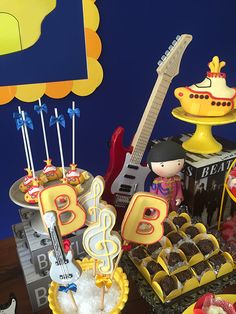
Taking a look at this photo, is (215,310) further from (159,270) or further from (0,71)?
(0,71)

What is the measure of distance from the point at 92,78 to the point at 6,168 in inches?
16.6

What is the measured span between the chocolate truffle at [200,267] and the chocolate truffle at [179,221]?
137mm

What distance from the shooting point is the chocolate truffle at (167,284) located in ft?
2.23

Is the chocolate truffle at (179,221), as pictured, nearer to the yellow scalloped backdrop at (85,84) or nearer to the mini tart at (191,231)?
the mini tart at (191,231)

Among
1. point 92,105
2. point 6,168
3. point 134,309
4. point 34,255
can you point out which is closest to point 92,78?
point 92,105

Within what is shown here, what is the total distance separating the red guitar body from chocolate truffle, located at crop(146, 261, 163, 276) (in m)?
0.35

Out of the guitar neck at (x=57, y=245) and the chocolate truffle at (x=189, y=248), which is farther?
the chocolate truffle at (x=189, y=248)

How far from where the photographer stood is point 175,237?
82 centimetres

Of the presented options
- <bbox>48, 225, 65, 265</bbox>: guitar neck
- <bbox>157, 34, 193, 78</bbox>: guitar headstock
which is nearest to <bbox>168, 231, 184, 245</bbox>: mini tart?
<bbox>48, 225, 65, 265</bbox>: guitar neck

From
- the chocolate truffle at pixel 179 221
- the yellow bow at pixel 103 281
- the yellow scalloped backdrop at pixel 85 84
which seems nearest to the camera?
the yellow bow at pixel 103 281

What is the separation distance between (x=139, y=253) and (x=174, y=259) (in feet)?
0.29

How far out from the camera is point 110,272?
0.64 m

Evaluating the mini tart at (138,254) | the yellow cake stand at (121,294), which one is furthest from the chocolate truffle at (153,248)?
the yellow cake stand at (121,294)

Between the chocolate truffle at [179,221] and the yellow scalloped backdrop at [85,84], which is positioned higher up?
the yellow scalloped backdrop at [85,84]
